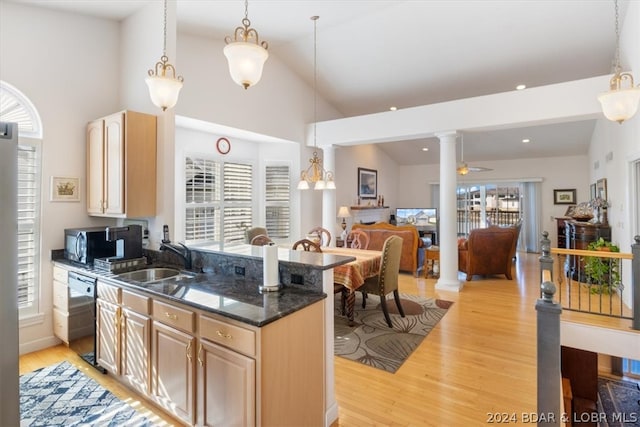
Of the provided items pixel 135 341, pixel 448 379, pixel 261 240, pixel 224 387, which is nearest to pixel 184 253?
pixel 135 341

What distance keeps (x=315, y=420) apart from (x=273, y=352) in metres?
0.67

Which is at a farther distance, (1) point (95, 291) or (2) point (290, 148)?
(2) point (290, 148)

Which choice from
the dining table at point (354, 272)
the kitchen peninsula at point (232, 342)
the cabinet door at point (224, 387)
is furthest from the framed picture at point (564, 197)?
the cabinet door at point (224, 387)

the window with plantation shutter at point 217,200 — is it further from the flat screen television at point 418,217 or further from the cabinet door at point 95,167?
the flat screen television at point 418,217

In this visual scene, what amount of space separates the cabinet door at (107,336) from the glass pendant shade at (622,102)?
14.8 feet

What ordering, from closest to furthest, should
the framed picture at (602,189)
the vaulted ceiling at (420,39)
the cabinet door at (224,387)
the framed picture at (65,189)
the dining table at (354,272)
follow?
1. the cabinet door at (224,387)
2. the framed picture at (65,189)
3. the dining table at (354,272)
4. the vaulted ceiling at (420,39)
5. the framed picture at (602,189)

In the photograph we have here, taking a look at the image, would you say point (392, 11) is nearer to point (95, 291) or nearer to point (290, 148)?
point (290, 148)

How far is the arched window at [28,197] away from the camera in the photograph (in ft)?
10.7

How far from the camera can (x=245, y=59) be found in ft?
A: 6.78

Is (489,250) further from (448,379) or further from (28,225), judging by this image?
(28,225)

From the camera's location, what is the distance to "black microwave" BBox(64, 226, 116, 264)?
10.3ft

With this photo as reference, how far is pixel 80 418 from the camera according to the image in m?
2.30

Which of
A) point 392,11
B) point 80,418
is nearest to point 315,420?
point 80,418

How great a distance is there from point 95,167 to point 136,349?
7.09ft
